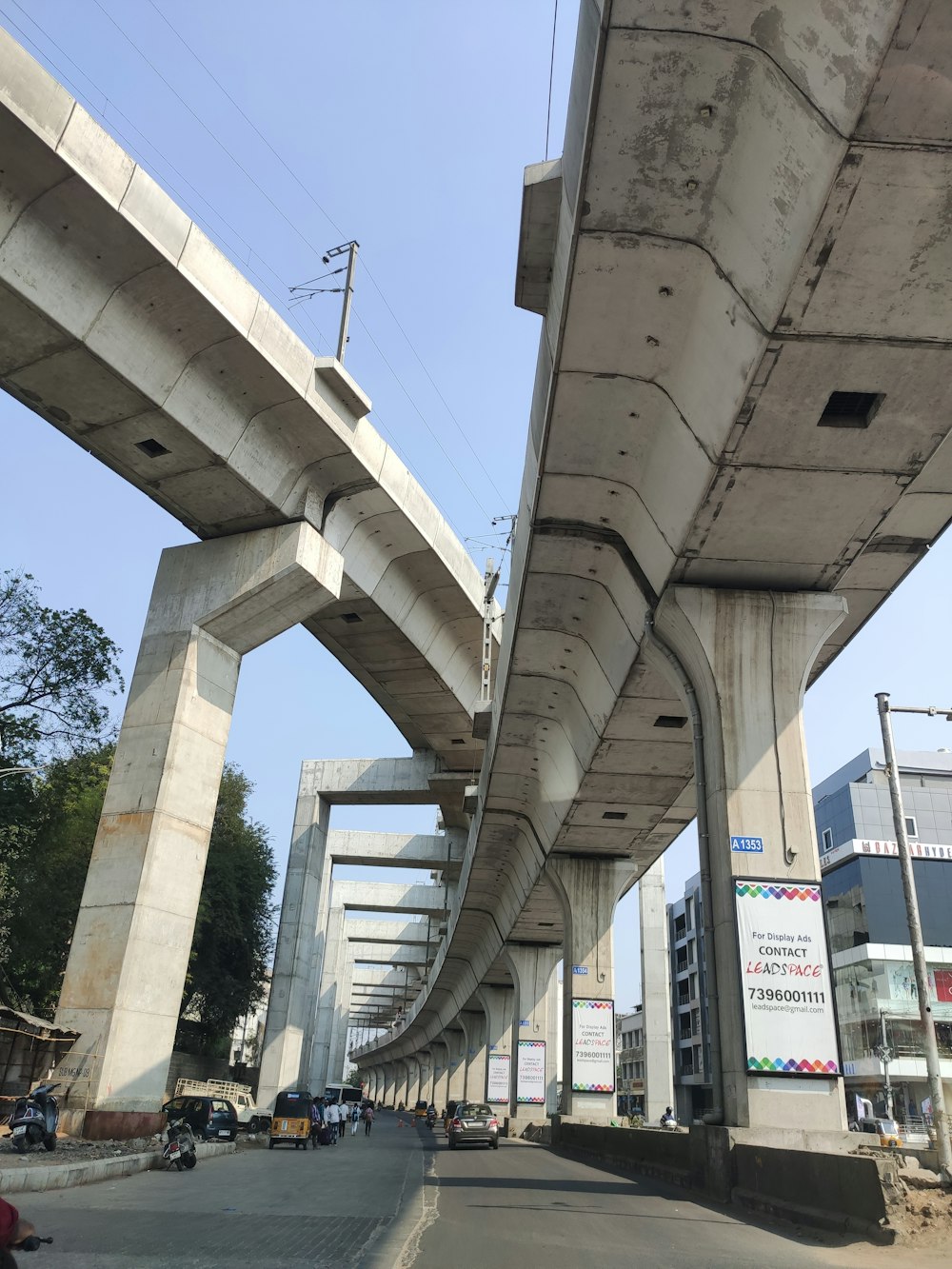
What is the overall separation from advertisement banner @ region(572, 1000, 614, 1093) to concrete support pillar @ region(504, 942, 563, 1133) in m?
12.7

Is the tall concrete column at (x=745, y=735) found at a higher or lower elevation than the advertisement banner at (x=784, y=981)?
higher

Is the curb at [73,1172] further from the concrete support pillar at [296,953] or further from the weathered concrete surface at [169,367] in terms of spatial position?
the concrete support pillar at [296,953]

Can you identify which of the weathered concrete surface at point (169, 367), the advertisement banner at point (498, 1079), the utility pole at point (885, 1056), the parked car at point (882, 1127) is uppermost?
the weathered concrete surface at point (169, 367)

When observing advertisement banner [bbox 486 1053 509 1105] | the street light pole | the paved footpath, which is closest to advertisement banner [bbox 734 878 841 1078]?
the paved footpath

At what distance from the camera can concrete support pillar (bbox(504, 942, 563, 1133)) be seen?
39.0 meters

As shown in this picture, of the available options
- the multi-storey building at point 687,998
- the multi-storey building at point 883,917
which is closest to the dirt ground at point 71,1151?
the multi-storey building at point 883,917

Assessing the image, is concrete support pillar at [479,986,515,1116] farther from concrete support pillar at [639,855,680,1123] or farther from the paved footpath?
the paved footpath

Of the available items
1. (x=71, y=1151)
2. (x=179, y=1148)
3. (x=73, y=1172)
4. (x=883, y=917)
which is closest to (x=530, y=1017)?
(x=179, y=1148)

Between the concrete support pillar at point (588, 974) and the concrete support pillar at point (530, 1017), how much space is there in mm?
11122

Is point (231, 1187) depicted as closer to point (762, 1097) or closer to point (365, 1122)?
point (762, 1097)

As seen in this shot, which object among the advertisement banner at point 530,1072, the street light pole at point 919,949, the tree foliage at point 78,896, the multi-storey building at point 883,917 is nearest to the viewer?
the street light pole at point 919,949

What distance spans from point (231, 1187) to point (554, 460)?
1125 centimetres

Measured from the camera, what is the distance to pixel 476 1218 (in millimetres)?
10219

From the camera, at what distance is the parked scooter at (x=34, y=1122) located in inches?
600
